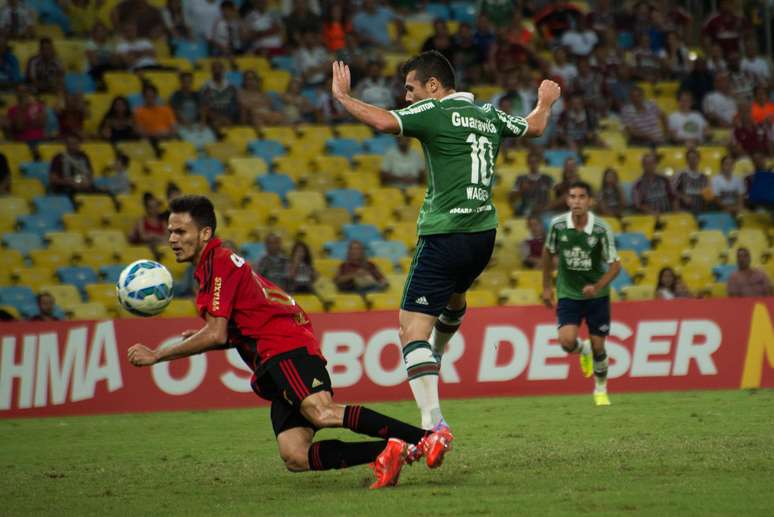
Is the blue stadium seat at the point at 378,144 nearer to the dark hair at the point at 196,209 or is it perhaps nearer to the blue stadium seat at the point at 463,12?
the blue stadium seat at the point at 463,12

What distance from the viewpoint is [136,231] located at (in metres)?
17.5

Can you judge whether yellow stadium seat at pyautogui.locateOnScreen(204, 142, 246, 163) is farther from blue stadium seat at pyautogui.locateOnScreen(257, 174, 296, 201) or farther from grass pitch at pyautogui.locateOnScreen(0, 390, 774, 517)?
grass pitch at pyautogui.locateOnScreen(0, 390, 774, 517)

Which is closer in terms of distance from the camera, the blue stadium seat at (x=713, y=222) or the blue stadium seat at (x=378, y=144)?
the blue stadium seat at (x=713, y=222)

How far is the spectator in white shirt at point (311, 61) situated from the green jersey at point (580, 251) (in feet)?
24.4

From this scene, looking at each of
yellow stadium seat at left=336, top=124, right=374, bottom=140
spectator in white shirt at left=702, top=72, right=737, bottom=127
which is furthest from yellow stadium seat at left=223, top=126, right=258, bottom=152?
spectator in white shirt at left=702, top=72, right=737, bottom=127

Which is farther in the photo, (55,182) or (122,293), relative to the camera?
(55,182)

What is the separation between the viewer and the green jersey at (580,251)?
13.7 m

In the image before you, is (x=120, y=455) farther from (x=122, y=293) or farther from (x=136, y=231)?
(x=136, y=231)

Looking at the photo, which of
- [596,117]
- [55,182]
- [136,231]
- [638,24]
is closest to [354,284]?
[136,231]

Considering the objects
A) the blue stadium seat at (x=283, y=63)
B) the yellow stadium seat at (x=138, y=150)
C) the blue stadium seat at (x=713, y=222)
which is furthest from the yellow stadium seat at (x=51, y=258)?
the blue stadium seat at (x=713, y=222)

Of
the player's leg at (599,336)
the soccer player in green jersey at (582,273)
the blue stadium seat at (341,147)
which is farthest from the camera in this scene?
the blue stadium seat at (341,147)

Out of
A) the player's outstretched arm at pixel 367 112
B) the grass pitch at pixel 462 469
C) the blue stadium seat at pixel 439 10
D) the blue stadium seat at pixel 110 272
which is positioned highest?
the blue stadium seat at pixel 439 10

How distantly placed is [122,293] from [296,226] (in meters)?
10.4

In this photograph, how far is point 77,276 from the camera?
16.8m
